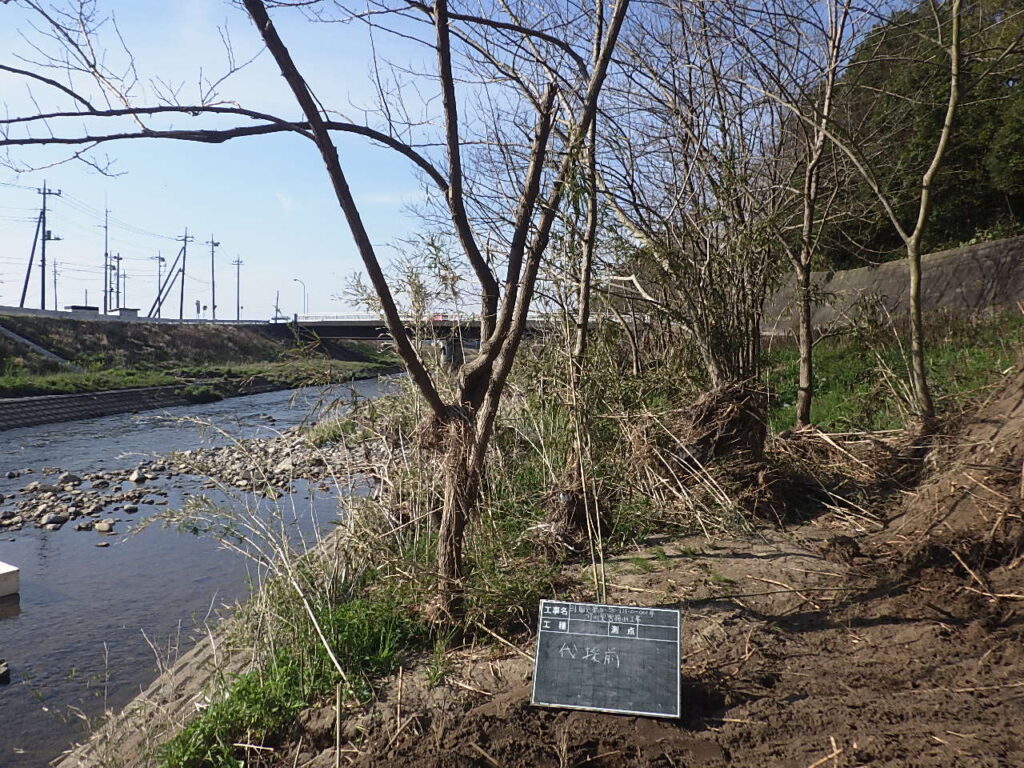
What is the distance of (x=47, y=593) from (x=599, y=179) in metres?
7.32

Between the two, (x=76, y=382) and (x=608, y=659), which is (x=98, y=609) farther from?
(x=76, y=382)

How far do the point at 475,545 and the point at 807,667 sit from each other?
1871 mm

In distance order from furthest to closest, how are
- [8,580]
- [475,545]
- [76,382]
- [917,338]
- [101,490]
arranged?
[76,382] < [101,490] < [8,580] < [917,338] < [475,545]

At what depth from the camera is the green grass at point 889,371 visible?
7148mm

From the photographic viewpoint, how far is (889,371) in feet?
23.0

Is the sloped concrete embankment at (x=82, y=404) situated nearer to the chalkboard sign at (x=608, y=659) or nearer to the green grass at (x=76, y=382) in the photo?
the green grass at (x=76, y=382)

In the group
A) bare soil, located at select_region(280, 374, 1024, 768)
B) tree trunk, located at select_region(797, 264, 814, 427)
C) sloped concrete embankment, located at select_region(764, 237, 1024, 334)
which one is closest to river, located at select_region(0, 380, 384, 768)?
bare soil, located at select_region(280, 374, 1024, 768)

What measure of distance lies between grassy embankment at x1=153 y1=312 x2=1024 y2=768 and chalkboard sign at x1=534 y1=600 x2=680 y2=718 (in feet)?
1.90

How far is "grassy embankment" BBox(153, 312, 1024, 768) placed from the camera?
12.2ft

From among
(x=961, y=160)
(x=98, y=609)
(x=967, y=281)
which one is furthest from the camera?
(x=961, y=160)

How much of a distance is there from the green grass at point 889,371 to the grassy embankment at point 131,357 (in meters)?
13.7

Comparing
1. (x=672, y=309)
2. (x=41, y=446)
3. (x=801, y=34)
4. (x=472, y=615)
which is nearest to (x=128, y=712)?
(x=472, y=615)

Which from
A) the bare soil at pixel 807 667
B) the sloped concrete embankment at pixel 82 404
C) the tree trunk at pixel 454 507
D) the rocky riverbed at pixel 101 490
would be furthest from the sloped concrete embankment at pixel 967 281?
the sloped concrete embankment at pixel 82 404

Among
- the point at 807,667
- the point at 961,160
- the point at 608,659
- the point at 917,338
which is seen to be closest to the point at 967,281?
the point at 961,160
